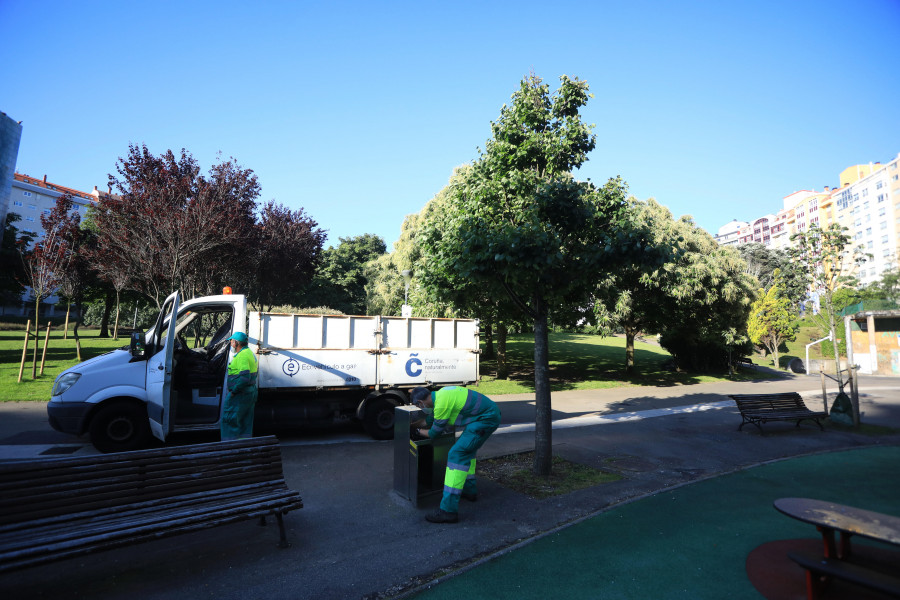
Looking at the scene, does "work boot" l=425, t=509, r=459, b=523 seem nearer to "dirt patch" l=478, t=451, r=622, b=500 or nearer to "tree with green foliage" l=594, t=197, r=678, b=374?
"dirt patch" l=478, t=451, r=622, b=500

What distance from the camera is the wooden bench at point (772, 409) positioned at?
32.5 feet

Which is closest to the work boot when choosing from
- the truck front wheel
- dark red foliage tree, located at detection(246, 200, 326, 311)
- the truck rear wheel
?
the truck rear wheel

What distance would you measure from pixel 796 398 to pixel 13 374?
21410mm

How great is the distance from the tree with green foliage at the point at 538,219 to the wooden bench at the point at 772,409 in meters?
5.47

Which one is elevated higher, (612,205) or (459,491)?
(612,205)

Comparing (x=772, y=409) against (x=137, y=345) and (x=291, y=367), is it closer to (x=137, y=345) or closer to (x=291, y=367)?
(x=291, y=367)

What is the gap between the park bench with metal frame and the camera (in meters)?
2.98

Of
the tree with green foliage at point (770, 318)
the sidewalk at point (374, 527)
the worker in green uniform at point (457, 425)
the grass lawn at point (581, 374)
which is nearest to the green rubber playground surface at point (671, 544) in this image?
the sidewalk at point (374, 527)

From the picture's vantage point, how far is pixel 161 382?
22.2 ft

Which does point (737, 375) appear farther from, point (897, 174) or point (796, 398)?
point (897, 174)

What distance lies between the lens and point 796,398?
424 inches

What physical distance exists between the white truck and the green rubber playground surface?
4.81 m

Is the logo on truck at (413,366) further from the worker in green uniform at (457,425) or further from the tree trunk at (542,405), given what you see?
the worker in green uniform at (457,425)

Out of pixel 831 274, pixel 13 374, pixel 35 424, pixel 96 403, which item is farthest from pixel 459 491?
pixel 13 374
